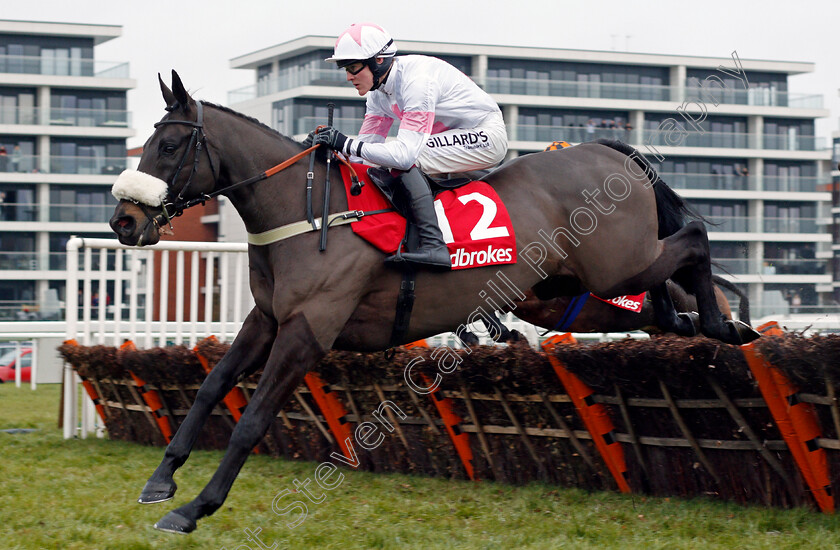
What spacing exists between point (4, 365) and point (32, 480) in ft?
50.0

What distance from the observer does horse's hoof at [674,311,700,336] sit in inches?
219

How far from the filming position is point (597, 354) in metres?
4.75

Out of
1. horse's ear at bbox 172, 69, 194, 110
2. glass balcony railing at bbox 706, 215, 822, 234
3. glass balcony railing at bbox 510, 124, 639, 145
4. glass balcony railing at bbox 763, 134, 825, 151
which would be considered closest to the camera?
horse's ear at bbox 172, 69, 194, 110

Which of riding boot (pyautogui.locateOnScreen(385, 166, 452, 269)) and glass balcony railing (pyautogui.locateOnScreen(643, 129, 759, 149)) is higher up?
glass balcony railing (pyautogui.locateOnScreen(643, 129, 759, 149))

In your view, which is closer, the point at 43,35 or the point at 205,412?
the point at 205,412

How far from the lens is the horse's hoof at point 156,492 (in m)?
4.03

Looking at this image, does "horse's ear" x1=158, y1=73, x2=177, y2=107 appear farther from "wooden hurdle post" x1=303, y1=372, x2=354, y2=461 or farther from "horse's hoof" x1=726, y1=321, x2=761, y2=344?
"horse's hoof" x1=726, y1=321, x2=761, y2=344

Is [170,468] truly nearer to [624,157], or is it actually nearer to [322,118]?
[624,157]

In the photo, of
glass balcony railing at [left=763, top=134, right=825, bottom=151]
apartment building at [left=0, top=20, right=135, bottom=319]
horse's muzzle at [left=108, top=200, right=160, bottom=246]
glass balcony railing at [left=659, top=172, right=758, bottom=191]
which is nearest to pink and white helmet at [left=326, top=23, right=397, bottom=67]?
horse's muzzle at [left=108, top=200, right=160, bottom=246]

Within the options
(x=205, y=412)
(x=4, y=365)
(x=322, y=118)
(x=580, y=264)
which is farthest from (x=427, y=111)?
(x=322, y=118)

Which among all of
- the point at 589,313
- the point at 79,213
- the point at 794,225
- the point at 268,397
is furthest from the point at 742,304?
the point at 794,225

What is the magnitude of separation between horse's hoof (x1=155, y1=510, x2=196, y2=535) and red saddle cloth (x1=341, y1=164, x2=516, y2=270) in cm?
144

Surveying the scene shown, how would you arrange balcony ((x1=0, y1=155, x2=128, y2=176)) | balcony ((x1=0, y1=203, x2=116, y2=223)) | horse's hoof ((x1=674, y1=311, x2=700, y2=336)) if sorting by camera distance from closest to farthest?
horse's hoof ((x1=674, y1=311, x2=700, y2=336)) < balcony ((x1=0, y1=203, x2=116, y2=223)) < balcony ((x1=0, y1=155, x2=128, y2=176))

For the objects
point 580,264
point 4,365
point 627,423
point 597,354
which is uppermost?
point 580,264
